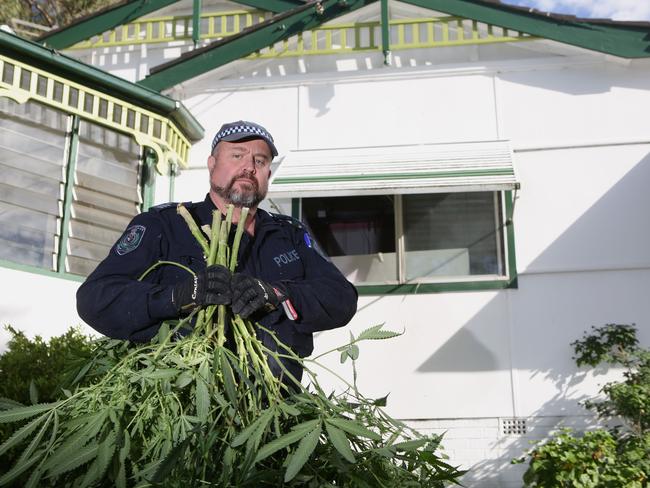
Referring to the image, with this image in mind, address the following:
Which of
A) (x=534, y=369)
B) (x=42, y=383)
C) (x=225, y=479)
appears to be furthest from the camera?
(x=534, y=369)

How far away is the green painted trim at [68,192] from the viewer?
242 inches

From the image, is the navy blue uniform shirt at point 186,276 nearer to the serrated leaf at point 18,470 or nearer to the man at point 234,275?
the man at point 234,275

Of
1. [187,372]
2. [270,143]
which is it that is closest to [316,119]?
[270,143]

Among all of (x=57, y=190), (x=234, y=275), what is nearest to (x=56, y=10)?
(x=57, y=190)

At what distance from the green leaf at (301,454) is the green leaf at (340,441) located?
3 cm

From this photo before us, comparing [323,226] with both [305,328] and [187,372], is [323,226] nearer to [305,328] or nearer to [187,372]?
[305,328]

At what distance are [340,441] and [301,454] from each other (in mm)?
103

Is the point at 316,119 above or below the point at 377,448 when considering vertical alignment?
above

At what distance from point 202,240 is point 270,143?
0.57m

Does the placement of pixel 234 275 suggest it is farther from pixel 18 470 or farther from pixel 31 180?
pixel 31 180

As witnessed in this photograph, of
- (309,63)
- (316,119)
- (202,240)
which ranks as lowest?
(202,240)

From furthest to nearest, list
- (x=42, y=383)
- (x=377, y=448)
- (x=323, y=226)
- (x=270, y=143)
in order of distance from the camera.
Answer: (x=323, y=226) < (x=42, y=383) < (x=270, y=143) < (x=377, y=448)

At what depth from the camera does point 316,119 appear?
7.32 meters

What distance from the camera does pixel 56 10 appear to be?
15.1m
